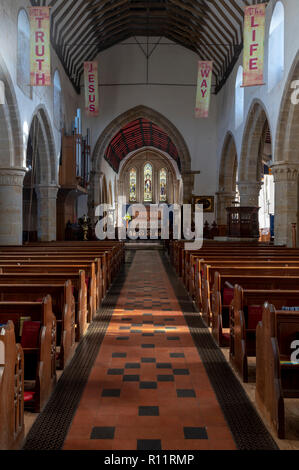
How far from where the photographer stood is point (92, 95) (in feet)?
53.4

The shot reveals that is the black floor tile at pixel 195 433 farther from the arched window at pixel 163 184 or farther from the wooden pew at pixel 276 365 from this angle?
the arched window at pixel 163 184

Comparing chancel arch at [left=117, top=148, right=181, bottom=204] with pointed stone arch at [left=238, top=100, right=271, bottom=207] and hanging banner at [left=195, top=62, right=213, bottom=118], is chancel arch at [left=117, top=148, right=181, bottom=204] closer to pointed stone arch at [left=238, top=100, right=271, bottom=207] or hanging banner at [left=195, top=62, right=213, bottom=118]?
hanging banner at [left=195, top=62, right=213, bottom=118]

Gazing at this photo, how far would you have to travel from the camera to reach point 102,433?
271 cm

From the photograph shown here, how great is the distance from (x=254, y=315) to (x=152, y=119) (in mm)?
18631

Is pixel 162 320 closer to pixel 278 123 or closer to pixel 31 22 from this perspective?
pixel 278 123

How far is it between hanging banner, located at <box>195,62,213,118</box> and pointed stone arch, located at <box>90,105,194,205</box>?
16.3 ft

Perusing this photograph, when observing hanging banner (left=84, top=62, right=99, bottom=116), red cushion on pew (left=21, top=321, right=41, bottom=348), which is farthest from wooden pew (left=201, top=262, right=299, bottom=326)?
hanging banner (left=84, top=62, right=99, bottom=116)

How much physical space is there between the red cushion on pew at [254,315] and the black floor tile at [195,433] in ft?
4.37

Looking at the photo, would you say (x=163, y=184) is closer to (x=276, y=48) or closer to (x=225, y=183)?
(x=225, y=183)

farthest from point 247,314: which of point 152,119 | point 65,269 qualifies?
point 152,119

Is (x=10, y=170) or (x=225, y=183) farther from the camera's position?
(x=225, y=183)

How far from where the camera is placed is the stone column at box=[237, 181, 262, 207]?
15.7 meters

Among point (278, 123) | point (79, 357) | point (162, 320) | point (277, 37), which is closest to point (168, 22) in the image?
point (277, 37)

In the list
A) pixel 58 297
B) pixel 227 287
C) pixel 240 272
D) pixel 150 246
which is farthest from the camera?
pixel 150 246
